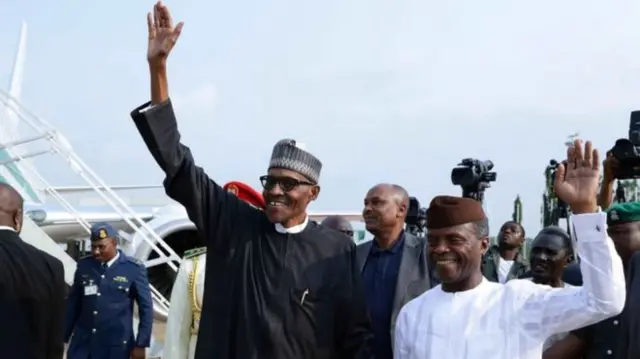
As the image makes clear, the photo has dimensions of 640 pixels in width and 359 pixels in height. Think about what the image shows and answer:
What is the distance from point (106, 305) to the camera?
269 inches

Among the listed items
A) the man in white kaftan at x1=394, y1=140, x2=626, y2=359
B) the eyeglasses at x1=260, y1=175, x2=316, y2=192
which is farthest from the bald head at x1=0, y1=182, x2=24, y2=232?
the man in white kaftan at x1=394, y1=140, x2=626, y2=359

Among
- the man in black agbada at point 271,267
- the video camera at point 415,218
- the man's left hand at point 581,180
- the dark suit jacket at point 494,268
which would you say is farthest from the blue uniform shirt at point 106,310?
the man's left hand at point 581,180

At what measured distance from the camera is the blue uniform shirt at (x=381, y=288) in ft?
13.0

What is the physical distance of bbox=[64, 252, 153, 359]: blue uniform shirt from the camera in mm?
6734

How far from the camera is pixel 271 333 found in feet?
10.3

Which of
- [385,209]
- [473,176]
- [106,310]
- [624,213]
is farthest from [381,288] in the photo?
[106,310]

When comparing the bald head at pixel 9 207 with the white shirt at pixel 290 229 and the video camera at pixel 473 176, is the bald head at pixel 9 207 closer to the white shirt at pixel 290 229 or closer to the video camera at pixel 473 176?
the white shirt at pixel 290 229

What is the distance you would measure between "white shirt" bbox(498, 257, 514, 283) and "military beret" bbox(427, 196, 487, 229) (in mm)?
3825

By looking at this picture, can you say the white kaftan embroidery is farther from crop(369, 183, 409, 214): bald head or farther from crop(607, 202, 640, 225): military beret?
crop(607, 202, 640, 225): military beret

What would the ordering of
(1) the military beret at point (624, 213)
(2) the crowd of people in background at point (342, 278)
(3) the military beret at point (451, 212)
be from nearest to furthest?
(2) the crowd of people in background at point (342, 278) → (3) the military beret at point (451, 212) → (1) the military beret at point (624, 213)

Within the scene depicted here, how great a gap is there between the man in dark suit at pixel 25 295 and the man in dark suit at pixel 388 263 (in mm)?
1611

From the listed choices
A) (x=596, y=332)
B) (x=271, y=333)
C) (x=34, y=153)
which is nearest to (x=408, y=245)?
(x=596, y=332)

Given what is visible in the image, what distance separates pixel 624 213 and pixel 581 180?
1.27 meters

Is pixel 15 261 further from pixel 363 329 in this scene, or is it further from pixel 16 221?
pixel 363 329
